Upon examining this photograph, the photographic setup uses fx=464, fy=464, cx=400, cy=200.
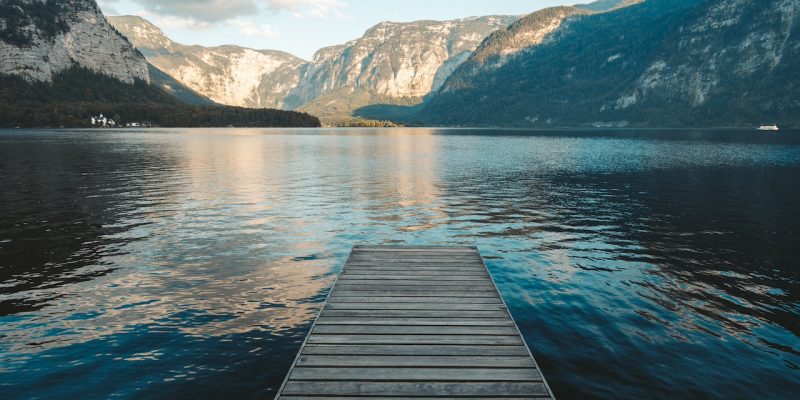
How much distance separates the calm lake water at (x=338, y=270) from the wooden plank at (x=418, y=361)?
107 inches

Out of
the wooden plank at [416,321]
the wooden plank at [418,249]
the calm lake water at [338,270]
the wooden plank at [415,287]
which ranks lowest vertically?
the calm lake water at [338,270]

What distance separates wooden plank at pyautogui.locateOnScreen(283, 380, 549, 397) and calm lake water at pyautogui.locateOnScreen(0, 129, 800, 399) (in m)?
3.57

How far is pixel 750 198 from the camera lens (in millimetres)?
48812

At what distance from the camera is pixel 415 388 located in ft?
35.3

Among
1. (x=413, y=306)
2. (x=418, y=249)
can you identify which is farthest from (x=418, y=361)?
(x=418, y=249)

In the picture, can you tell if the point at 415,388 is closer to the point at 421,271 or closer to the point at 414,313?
the point at 414,313

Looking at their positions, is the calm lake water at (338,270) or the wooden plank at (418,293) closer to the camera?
the calm lake water at (338,270)

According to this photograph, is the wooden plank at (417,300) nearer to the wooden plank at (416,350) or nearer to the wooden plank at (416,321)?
the wooden plank at (416,321)

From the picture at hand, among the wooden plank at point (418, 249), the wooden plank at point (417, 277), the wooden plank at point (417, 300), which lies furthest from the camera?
the wooden plank at point (418, 249)

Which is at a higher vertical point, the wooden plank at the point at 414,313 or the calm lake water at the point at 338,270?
the wooden plank at the point at 414,313

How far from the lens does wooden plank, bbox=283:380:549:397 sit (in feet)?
34.3

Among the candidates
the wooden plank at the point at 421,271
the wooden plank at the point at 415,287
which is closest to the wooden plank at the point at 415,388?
the wooden plank at the point at 415,287

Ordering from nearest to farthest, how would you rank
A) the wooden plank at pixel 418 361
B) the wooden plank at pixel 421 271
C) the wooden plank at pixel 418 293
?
the wooden plank at pixel 418 361 → the wooden plank at pixel 418 293 → the wooden plank at pixel 421 271

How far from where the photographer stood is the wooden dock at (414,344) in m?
10.7
